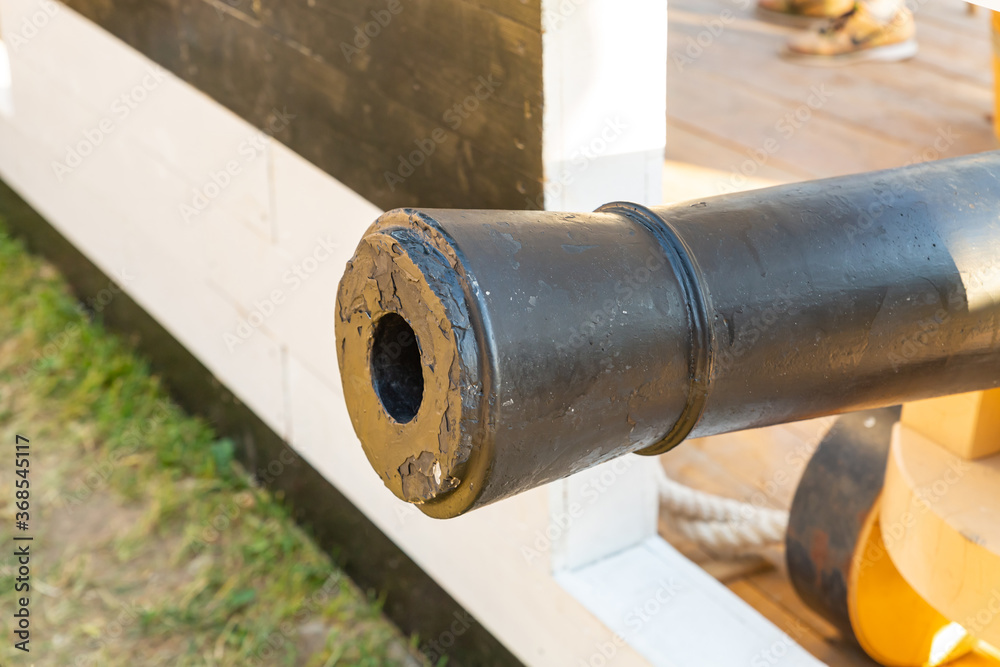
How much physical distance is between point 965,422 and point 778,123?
2263 mm

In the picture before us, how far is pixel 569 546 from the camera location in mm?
1466

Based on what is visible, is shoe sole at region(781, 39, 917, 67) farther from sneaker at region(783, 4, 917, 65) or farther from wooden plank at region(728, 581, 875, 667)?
wooden plank at region(728, 581, 875, 667)

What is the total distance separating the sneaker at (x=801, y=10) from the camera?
162 inches

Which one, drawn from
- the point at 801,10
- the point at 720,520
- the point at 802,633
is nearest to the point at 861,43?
the point at 801,10

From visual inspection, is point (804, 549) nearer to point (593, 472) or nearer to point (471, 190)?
point (593, 472)

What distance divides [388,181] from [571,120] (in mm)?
414

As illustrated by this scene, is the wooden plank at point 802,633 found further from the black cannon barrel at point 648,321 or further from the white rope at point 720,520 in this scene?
the black cannon barrel at point 648,321

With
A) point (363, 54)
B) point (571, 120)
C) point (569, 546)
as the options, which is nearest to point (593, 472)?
point (569, 546)

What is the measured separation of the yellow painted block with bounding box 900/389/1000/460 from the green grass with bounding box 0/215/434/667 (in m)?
1.11

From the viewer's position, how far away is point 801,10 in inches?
166

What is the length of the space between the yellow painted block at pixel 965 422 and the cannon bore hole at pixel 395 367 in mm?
545

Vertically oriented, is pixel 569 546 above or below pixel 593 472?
below

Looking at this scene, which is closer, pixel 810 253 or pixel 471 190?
pixel 810 253

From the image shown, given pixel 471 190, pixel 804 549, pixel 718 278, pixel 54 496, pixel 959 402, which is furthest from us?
pixel 54 496
